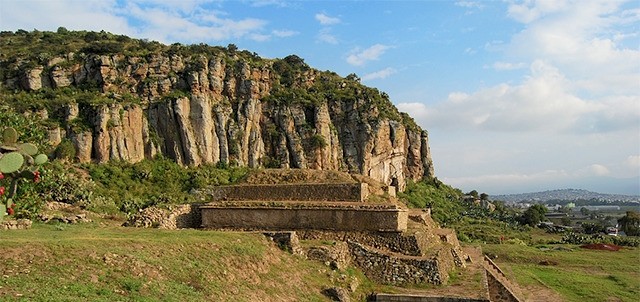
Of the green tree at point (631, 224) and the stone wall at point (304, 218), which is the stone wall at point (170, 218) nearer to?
the stone wall at point (304, 218)

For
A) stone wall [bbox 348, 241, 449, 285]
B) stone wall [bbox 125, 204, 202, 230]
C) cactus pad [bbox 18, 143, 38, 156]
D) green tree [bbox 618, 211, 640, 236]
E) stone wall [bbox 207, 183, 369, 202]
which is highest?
cactus pad [bbox 18, 143, 38, 156]

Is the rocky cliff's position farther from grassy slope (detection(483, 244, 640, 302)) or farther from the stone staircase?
the stone staircase

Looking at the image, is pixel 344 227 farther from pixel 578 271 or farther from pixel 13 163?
pixel 578 271

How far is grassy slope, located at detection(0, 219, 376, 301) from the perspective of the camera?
9.63 metres

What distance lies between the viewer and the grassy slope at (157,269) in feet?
31.6

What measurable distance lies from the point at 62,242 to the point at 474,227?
170ft

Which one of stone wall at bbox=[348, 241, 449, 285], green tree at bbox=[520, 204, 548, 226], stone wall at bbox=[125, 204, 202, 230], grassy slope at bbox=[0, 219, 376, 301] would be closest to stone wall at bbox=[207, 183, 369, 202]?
stone wall at bbox=[125, 204, 202, 230]

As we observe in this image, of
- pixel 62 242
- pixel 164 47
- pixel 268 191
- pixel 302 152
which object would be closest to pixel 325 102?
pixel 302 152

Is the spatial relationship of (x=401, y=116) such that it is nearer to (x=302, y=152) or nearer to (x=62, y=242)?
(x=302, y=152)

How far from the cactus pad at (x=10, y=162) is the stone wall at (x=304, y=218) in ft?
41.3

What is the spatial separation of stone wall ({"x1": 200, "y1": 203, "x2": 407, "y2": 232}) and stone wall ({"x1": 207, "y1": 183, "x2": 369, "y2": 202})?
1745mm

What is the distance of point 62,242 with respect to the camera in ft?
38.0

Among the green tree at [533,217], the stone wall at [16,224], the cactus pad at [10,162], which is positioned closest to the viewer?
the cactus pad at [10,162]

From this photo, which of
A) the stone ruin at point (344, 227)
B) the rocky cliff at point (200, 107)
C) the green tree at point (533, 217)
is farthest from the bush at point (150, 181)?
the green tree at point (533, 217)
